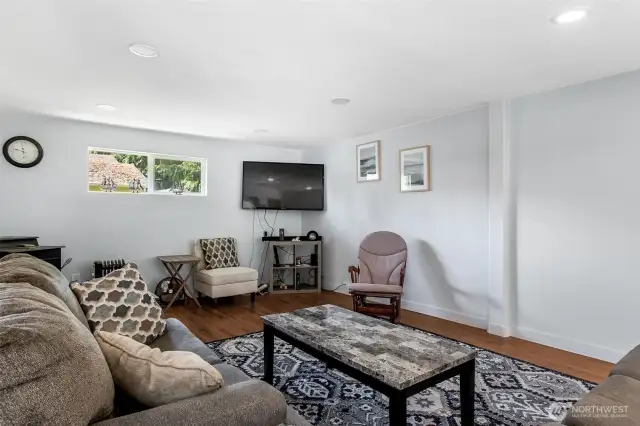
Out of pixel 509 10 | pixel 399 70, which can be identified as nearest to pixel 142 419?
pixel 509 10

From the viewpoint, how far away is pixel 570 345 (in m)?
3.05

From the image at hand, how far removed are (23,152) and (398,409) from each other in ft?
14.8

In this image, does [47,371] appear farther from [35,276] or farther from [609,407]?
[609,407]

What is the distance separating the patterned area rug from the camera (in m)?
2.04

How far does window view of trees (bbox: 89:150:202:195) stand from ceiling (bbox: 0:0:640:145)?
862 millimetres

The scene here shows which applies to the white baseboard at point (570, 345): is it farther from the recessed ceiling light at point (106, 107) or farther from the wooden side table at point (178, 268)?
the recessed ceiling light at point (106, 107)

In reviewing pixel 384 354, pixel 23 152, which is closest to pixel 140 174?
pixel 23 152

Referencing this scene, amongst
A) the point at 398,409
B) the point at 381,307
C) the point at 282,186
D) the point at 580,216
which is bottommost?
the point at 381,307

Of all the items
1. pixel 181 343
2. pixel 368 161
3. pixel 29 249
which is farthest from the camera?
pixel 368 161

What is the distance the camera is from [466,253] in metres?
3.83

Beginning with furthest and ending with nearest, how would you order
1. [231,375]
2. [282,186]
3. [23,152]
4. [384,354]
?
[282,186] < [23,152] < [384,354] < [231,375]

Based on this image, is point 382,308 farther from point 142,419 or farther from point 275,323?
point 142,419

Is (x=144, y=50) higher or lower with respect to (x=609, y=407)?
higher

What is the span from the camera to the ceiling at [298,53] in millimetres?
1870
